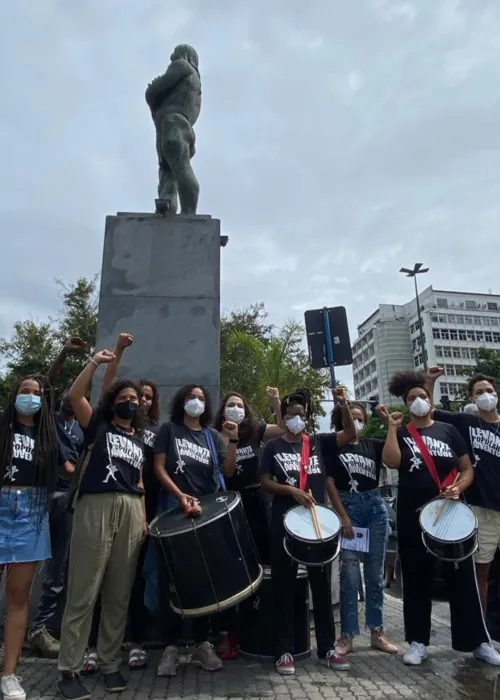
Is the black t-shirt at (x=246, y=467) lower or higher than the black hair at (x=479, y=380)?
lower

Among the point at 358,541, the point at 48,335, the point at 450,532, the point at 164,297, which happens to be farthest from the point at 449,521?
the point at 48,335

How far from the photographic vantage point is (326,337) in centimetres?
600

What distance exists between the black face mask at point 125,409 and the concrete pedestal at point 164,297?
8.80 feet

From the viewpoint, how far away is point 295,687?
3.39 meters

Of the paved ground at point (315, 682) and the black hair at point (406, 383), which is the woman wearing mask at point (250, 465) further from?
the black hair at point (406, 383)

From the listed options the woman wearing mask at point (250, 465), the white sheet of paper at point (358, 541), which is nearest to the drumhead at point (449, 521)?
the white sheet of paper at point (358, 541)

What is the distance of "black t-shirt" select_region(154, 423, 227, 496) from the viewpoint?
392 cm

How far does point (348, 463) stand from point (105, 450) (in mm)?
2001

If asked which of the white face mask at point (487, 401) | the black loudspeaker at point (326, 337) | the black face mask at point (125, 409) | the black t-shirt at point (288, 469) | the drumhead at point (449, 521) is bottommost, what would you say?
the drumhead at point (449, 521)

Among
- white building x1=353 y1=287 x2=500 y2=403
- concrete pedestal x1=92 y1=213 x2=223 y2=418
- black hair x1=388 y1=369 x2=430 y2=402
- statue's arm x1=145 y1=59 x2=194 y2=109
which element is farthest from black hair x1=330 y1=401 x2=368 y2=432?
white building x1=353 y1=287 x2=500 y2=403

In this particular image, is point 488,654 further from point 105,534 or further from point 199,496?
point 105,534

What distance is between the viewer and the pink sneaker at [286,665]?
3609mm

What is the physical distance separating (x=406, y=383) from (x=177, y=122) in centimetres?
566

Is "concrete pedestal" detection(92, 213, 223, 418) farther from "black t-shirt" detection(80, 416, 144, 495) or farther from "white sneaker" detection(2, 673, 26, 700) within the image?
"white sneaker" detection(2, 673, 26, 700)
